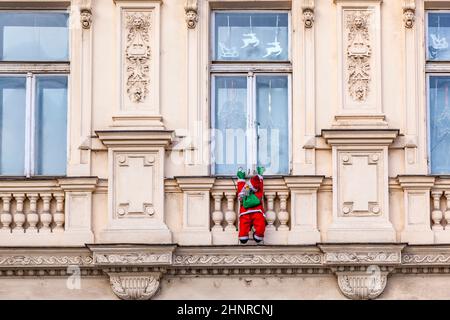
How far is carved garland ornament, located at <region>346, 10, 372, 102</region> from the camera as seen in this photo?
19.1 meters

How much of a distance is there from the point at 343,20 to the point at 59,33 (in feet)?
11.3

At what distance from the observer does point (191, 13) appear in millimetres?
19234

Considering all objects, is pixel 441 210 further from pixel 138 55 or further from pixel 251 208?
pixel 138 55

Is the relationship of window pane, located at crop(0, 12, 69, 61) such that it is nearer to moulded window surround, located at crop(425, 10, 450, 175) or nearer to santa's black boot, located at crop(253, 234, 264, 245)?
santa's black boot, located at crop(253, 234, 264, 245)

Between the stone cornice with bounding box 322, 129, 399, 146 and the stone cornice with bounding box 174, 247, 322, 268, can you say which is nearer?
the stone cornice with bounding box 174, 247, 322, 268

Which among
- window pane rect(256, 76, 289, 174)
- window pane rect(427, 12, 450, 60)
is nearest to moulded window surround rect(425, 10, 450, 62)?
window pane rect(427, 12, 450, 60)

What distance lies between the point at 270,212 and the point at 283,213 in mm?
158

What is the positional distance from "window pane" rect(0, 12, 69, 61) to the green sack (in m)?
2.94

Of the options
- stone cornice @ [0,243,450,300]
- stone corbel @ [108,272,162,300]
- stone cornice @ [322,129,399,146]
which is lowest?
stone corbel @ [108,272,162,300]

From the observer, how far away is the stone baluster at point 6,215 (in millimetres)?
18844

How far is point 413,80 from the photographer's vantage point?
19.1m

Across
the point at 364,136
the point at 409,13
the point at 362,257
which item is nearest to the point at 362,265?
the point at 362,257
